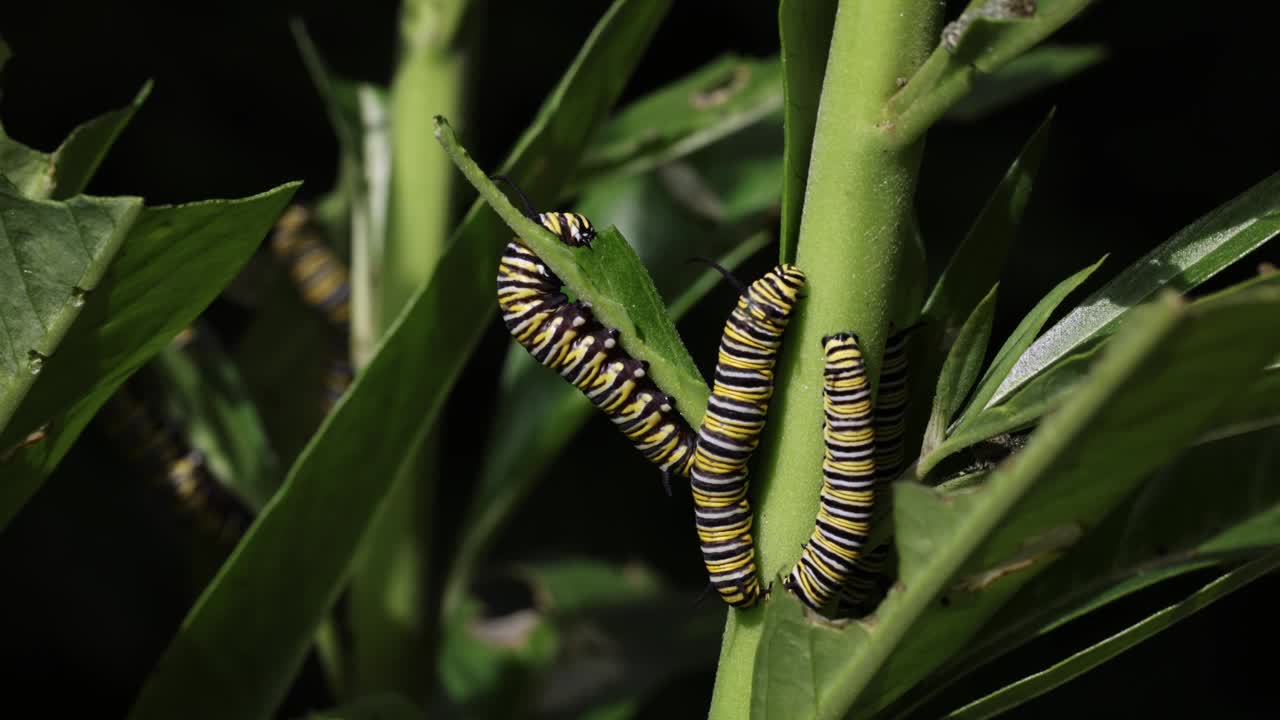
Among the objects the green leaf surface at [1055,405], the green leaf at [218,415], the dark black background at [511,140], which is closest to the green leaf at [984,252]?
the green leaf surface at [1055,405]

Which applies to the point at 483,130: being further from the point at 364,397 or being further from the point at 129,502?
the point at 364,397

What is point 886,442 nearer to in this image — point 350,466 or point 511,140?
point 350,466

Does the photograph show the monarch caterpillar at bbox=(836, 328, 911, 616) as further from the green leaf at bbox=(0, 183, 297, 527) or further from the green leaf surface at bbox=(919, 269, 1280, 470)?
the green leaf at bbox=(0, 183, 297, 527)

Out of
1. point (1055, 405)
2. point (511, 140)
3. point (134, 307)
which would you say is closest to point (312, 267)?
point (134, 307)

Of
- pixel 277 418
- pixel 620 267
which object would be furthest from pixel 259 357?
pixel 620 267

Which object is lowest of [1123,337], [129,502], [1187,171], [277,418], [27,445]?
[1187,171]

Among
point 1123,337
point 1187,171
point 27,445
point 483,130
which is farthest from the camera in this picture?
point 1187,171
